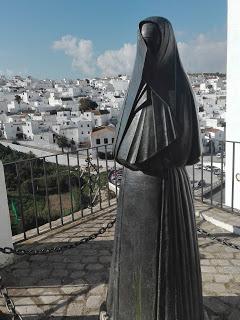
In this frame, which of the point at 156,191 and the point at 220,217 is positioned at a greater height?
the point at 156,191

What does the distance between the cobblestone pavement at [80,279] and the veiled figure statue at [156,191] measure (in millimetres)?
1242

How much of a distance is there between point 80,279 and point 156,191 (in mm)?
2439

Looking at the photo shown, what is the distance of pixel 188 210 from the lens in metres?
2.54

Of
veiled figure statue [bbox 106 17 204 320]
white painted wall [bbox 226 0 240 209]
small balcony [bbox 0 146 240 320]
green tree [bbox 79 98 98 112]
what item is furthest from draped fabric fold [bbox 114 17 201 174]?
green tree [bbox 79 98 98 112]

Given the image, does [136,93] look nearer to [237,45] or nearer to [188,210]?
[188,210]

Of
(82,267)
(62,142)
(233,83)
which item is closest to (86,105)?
(62,142)

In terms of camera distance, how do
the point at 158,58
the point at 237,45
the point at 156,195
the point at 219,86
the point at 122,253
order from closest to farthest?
the point at 158,58, the point at 156,195, the point at 122,253, the point at 237,45, the point at 219,86

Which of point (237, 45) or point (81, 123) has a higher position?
point (237, 45)

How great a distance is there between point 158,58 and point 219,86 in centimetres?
10846

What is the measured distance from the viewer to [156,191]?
240cm

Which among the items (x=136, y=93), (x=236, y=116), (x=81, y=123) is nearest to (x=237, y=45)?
(x=236, y=116)

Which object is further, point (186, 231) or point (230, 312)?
point (230, 312)

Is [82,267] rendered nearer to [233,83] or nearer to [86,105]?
[233,83]

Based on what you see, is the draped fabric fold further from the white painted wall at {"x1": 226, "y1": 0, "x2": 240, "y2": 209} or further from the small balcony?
the white painted wall at {"x1": 226, "y1": 0, "x2": 240, "y2": 209}
